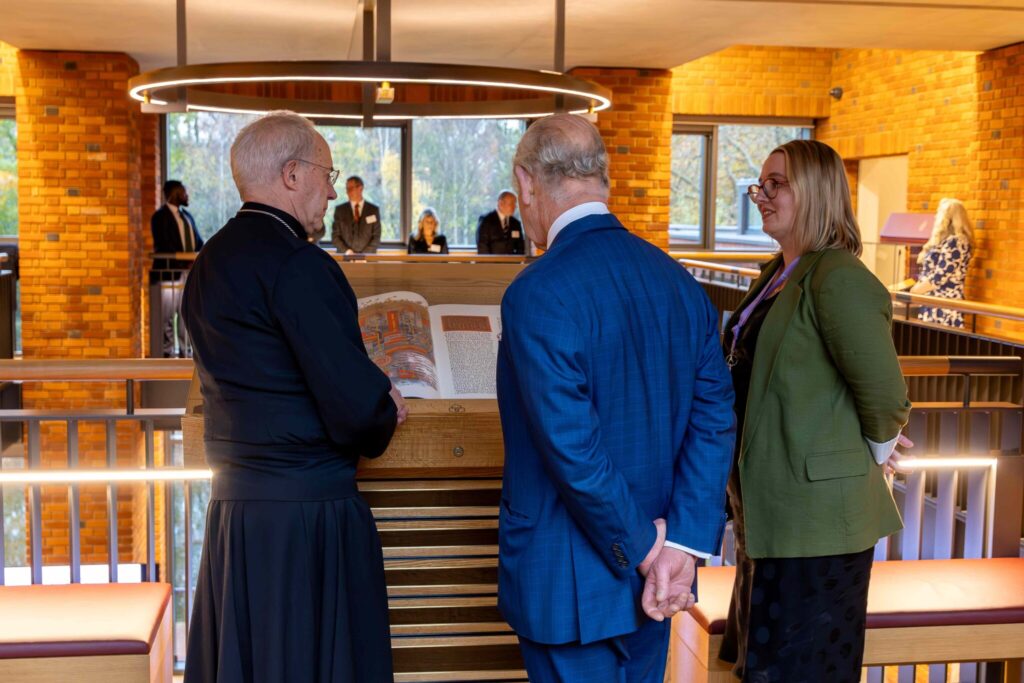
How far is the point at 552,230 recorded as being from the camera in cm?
191

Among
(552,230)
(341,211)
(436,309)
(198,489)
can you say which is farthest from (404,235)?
(552,230)

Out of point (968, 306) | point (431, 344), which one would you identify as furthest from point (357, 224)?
point (431, 344)

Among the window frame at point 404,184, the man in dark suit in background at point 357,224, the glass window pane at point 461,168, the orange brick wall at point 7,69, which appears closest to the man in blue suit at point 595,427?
the man in dark suit in background at point 357,224

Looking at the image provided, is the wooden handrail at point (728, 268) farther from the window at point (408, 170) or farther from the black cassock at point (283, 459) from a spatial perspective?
the black cassock at point (283, 459)

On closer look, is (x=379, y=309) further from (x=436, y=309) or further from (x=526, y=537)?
(x=526, y=537)

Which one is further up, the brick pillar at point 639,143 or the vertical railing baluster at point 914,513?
the brick pillar at point 639,143

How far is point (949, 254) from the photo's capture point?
9.62 metres

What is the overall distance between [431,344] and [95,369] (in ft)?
3.57

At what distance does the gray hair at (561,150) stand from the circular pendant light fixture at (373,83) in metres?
1.28

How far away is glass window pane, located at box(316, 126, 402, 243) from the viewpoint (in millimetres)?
13812


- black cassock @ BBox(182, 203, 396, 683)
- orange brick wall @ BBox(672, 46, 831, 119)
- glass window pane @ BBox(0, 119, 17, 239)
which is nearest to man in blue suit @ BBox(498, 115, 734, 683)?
black cassock @ BBox(182, 203, 396, 683)

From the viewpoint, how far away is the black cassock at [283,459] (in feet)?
6.64

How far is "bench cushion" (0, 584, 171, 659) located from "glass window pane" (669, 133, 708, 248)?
11.9 metres

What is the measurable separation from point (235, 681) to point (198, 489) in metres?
9.84
